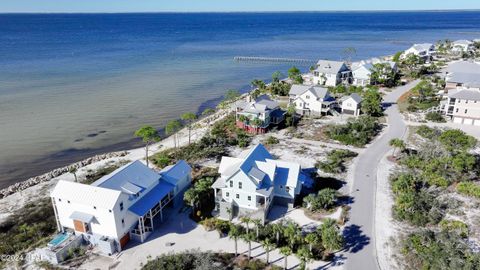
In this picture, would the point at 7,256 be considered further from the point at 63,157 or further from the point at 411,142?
the point at 411,142

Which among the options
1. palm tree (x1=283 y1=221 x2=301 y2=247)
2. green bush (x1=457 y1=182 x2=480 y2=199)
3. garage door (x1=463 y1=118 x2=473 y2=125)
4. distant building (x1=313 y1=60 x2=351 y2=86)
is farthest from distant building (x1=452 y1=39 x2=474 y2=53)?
palm tree (x1=283 y1=221 x2=301 y2=247)

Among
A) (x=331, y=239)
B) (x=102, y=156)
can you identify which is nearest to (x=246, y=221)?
(x=331, y=239)

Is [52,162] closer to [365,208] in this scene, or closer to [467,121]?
[365,208]

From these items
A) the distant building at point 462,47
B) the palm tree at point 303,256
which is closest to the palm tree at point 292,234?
the palm tree at point 303,256

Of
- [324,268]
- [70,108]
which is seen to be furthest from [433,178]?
[70,108]

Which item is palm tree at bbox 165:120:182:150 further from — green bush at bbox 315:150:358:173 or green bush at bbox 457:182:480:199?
green bush at bbox 457:182:480:199
